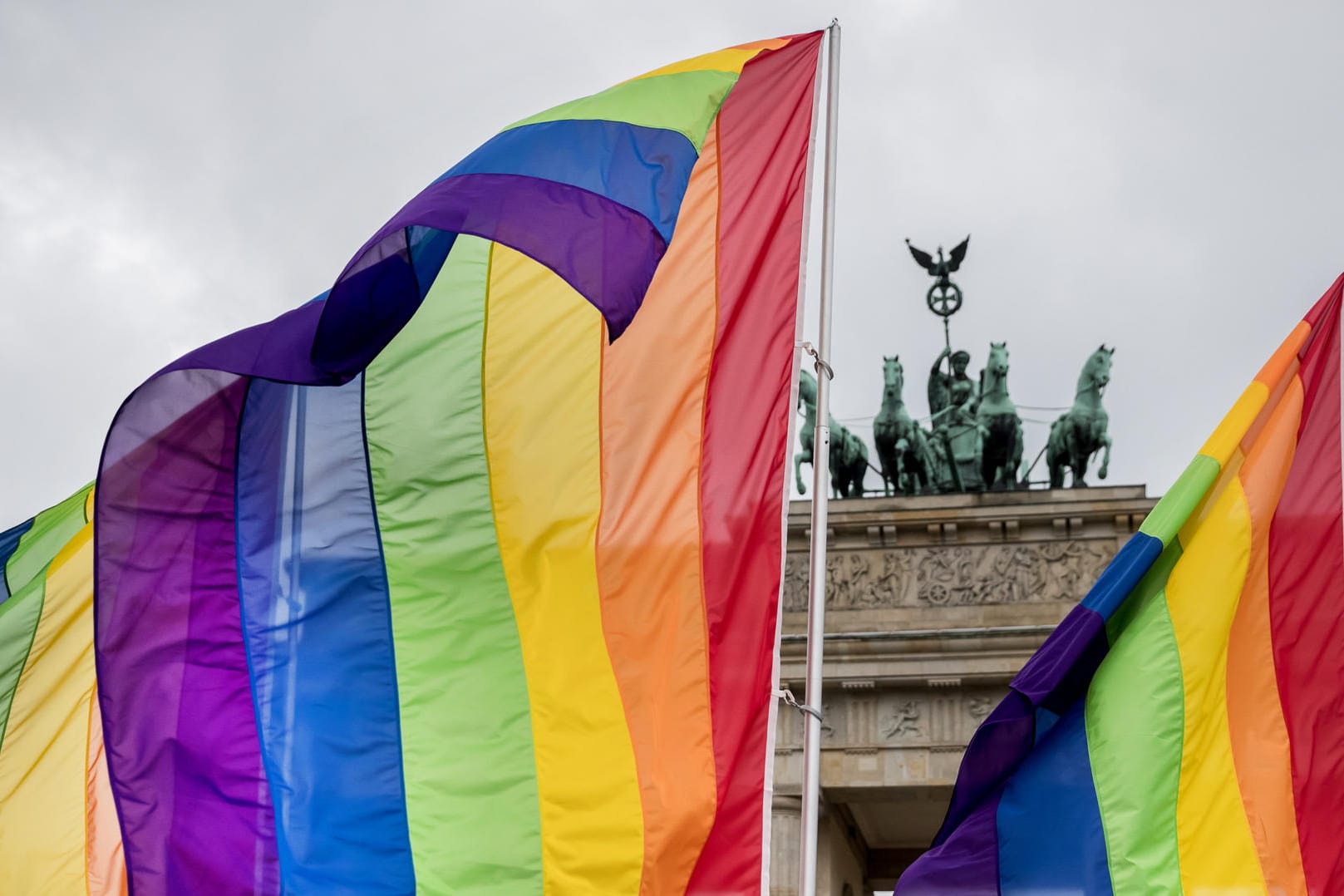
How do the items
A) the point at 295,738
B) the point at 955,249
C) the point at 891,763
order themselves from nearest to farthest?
1. the point at 295,738
2. the point at 891,763
3. the point at 955,249

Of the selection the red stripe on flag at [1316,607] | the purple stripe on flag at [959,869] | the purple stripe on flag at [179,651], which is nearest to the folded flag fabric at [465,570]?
the purple stripe on flag at [179,651]

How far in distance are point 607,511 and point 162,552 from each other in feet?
4.98

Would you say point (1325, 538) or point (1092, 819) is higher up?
point (1325, 538)

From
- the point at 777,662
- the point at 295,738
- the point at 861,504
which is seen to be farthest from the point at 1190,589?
the point at 861,504

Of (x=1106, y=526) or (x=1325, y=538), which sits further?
(x=1106, y=526)

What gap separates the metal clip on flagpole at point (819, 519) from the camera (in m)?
5.51

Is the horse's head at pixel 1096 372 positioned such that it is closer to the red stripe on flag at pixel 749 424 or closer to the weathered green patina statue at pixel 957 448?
the weathered green patina statue at pixel 957 448

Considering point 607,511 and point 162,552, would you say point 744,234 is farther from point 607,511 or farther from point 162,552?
point 162,552

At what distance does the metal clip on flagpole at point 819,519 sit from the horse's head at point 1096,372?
1798 cm

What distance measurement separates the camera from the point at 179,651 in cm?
580

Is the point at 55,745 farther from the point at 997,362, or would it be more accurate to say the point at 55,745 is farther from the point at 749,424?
the point at 997,362

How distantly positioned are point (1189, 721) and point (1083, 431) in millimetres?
18149

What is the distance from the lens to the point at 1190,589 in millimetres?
6391

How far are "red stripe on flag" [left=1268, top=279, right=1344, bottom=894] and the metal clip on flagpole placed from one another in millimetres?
1782
